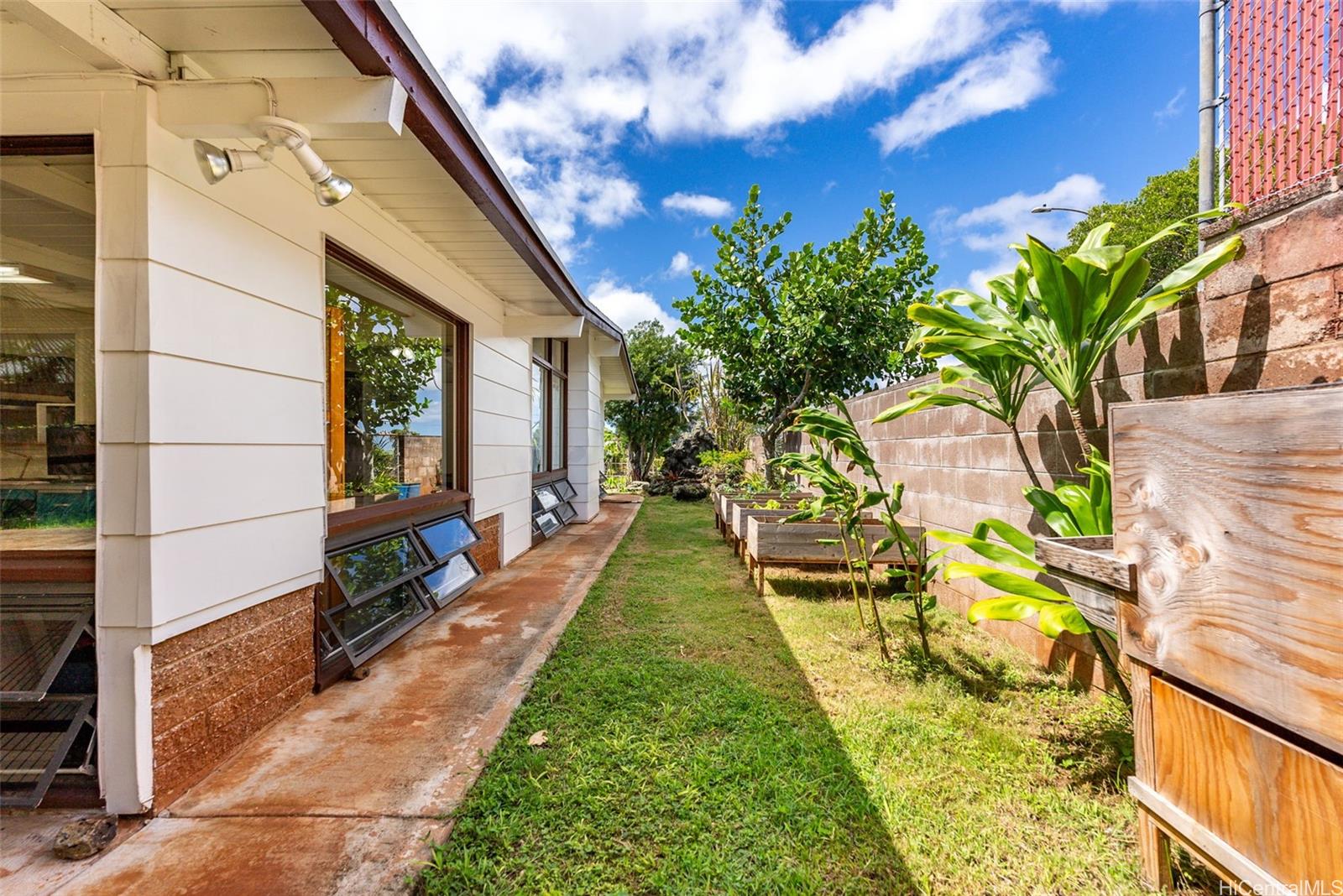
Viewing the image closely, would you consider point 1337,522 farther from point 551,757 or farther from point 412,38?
point 412,38

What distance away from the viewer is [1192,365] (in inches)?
71.8

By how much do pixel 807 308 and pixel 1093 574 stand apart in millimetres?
6080

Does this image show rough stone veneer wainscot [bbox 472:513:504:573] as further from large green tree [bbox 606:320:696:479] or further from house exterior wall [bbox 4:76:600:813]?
large green tree [bbox 606:320:696:479]

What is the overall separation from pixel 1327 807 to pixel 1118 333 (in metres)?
1.47

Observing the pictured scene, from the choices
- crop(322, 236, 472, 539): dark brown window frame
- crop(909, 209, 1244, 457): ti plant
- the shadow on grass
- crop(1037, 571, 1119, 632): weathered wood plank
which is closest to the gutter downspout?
crop(909, 209, 1244, 457): ti plant

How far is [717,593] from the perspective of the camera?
400cm

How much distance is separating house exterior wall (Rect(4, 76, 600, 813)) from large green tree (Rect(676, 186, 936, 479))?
5856 mm

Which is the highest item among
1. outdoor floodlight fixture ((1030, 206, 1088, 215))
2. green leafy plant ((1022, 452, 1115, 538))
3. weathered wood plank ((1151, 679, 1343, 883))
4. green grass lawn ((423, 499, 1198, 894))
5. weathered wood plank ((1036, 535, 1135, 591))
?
outdoor floodlight fixture ((1030, 206, 1088, 215))

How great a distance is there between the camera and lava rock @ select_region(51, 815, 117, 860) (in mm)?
1376

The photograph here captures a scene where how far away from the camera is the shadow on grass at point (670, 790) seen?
4.46 feet

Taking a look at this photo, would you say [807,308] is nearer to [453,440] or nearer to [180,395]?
[453,440]

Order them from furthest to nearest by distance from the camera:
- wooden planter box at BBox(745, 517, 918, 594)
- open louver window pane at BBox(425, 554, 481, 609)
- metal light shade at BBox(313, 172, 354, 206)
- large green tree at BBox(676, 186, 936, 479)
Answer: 1. large green tree at BBox(676, 186, 936, 479)
2. wooden planter box at BBox(745, 517, 918, 594)
3. open louver window pane at BBox(425, 554, 481, 609)
4. metal light shade at BBox(313, 172, 354, 206)

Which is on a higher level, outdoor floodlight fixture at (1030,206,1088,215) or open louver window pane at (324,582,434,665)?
outdoor floodlight fixture at (1030,206,1088,215)

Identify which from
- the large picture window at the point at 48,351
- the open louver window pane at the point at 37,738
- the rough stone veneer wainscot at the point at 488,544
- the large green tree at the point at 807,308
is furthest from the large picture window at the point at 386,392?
the large green tree at the point at 807,308
